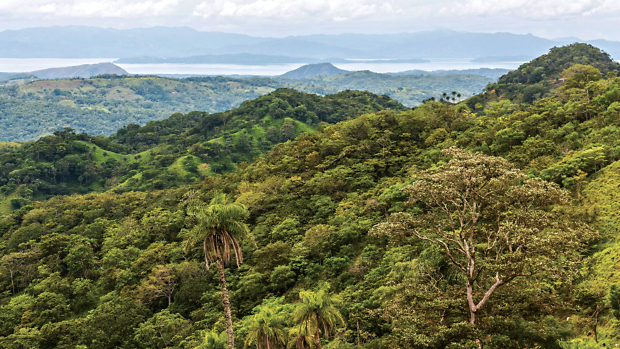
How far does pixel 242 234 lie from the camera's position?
579 inches

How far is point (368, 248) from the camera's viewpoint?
81.0 feet

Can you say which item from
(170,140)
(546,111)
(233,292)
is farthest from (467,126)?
(170,140)

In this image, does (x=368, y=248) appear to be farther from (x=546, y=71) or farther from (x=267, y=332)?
(x=546, y=71)

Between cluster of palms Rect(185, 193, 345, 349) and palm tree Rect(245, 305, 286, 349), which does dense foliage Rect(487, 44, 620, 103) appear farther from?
palm tree Rect(245, 305, 286, 349)

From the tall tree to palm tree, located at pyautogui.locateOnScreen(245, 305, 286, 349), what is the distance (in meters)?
5.81

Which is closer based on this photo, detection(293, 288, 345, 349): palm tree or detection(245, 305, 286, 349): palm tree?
detection(293, 288, 345, 349): palm tree

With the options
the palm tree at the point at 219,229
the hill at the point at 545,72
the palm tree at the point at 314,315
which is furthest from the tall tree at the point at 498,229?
the hill at the point at 545,72

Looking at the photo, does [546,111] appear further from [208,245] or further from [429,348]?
[208,245]

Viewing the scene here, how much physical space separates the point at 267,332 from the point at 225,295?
2.29 m

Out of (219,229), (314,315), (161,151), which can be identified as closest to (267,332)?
(314,315)

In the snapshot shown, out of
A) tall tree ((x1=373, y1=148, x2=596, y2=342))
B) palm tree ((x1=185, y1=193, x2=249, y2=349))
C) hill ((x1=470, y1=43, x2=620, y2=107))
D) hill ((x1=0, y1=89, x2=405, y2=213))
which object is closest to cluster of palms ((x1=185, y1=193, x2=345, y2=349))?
palm tree ((x1=185, y1=193, x2=249, y2=349))

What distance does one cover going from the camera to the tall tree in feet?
38.5

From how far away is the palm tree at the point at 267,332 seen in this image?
15.4m

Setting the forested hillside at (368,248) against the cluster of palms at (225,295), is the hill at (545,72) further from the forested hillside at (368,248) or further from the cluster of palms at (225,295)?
the cluster of palms at (225,295)
